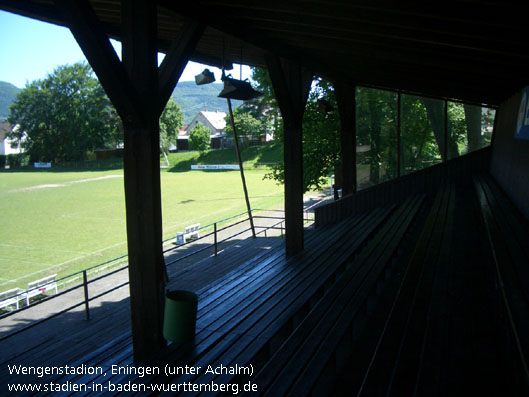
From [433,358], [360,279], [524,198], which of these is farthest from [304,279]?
[524,198]

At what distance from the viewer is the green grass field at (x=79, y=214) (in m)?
16.1

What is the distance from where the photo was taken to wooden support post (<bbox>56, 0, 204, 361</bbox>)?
328 centimetres

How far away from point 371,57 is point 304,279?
3002 mm

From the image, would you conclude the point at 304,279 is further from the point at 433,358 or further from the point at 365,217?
the point at 365,217

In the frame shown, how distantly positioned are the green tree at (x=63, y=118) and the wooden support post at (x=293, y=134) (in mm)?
60513

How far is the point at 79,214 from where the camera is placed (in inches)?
1023

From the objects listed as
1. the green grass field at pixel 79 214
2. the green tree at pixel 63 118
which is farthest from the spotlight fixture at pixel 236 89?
the green tree at pixel 63 118

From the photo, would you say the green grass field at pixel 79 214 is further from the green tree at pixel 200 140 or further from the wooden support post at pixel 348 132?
the green tree at pixel 200 140

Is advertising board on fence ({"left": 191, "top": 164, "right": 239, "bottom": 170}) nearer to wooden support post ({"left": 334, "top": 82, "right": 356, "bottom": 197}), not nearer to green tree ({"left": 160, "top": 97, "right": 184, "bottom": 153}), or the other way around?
green tree ({"left": 160, "top": 97, "right": 184, "bottom": 153})

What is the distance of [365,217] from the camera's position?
31.8 ft

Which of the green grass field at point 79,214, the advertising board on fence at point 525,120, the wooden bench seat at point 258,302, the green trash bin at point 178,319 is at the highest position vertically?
the advertising board on fence at point 525,120

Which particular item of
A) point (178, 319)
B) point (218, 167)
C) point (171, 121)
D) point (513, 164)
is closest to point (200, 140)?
point (171, 121)

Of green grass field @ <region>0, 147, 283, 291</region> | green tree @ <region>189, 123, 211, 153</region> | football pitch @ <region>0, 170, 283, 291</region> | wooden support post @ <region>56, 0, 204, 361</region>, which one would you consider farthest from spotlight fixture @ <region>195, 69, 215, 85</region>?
green tree @ <region>189, 123, 211, 153</region>

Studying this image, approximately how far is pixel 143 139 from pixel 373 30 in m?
2.38
